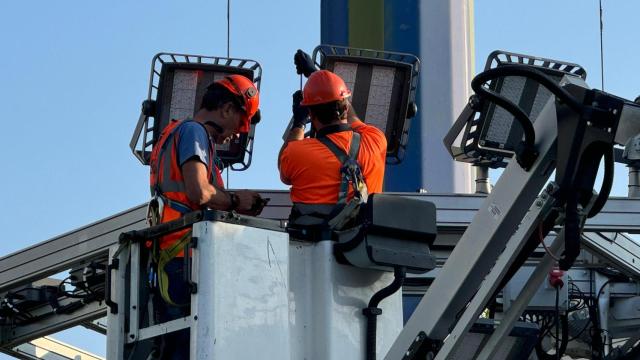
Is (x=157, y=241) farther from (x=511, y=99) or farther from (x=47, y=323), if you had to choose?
(x=47, y=323)

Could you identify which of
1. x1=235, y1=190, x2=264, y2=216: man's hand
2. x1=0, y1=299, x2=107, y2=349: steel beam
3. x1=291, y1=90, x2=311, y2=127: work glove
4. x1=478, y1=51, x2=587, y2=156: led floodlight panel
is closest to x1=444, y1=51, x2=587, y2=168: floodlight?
x1=478, y1=51, x2=587, y2=156: led floodlight panel

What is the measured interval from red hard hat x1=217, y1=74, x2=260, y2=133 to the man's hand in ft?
1.41

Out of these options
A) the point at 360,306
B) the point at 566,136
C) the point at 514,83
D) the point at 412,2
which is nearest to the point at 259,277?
the point at 360,306

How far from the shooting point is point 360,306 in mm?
5258

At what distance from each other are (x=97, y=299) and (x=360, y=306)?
464cm

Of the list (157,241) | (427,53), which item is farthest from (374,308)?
(427,53)

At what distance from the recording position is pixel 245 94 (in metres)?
6.03

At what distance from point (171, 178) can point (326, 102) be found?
972 millimetres

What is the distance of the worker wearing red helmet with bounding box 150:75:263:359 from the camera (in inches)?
205

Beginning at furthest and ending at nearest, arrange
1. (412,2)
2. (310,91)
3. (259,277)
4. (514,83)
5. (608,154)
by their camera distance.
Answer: (412,2)
(514,83)
(310,91)
(259,277)
(608,154)

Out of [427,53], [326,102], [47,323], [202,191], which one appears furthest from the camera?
[427,53]

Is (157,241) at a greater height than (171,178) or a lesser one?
lesser

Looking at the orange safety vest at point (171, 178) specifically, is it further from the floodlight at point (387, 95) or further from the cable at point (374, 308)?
the floodlight at point (387, 95)

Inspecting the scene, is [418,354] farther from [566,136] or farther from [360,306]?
[566,136]
